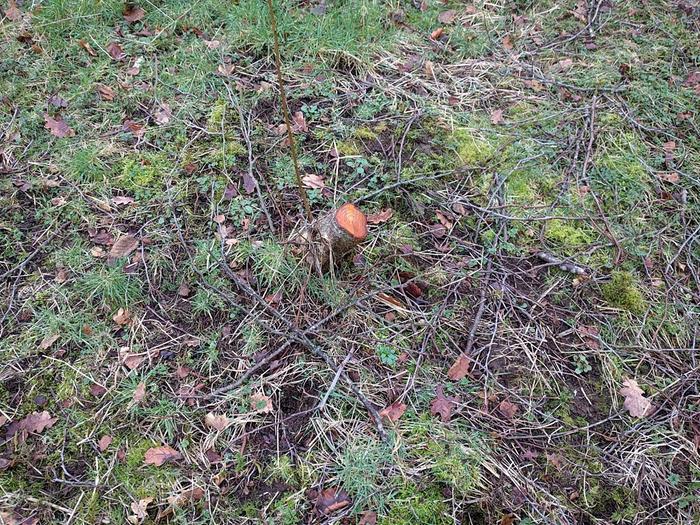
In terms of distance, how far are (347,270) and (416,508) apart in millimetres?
1173

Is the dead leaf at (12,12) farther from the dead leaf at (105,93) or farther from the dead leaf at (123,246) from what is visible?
the dead leaf at (123,246)

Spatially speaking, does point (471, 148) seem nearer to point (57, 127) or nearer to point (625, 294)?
point (625, 294)

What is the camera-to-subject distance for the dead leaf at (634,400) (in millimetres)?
2453

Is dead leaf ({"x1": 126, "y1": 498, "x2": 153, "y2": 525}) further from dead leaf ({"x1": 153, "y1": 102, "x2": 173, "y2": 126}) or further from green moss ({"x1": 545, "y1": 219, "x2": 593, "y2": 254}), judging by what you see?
green moss ({"x1": 545, "y1": 219, "x2": 593, "y2": 254})

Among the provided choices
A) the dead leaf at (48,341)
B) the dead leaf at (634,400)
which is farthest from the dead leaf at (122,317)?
the dead leaf at (634,400)

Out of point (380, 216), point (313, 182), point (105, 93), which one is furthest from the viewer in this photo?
point (105, 93)

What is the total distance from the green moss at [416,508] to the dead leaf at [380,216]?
1397 millimetres

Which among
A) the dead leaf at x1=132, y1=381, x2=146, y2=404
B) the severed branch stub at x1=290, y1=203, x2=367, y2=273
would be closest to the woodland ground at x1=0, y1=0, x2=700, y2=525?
the dead leaf at x1=132, y1=381, x2=146, y2=404

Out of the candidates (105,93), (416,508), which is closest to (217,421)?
(416,508)

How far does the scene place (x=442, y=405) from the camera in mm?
2389

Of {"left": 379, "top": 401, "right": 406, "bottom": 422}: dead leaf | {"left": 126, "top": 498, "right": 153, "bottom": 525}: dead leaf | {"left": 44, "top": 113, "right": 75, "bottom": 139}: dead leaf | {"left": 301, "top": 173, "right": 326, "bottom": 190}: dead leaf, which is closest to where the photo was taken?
{"left": 126, "top": 498, "right": 153, "bottom": 525}: dead leaf

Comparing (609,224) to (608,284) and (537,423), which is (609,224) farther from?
(537,423)

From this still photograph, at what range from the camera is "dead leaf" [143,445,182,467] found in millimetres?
2219

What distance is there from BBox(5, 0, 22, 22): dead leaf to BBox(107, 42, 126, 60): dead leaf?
77 cm
